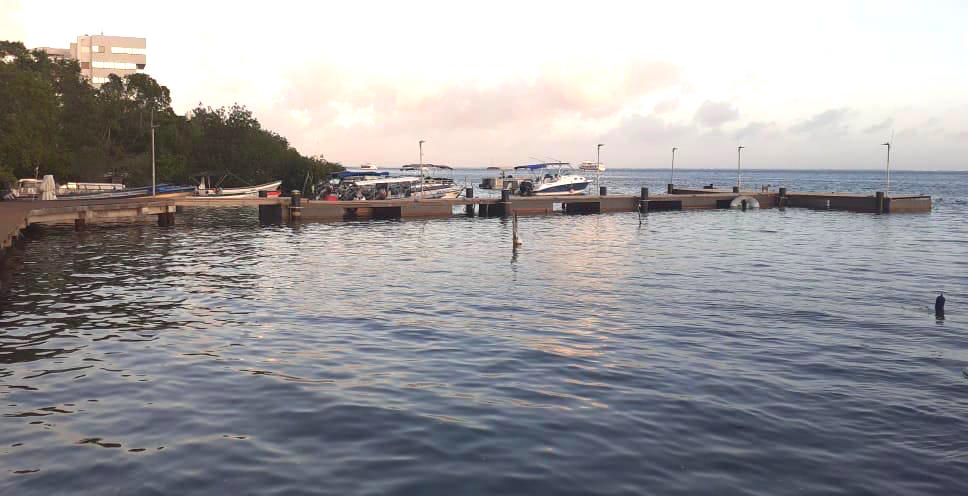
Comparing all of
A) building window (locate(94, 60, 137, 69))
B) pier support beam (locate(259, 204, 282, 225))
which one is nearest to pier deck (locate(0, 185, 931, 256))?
pier support beam (locate(259, 204, 282, 225))

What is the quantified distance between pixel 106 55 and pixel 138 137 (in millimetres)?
90268

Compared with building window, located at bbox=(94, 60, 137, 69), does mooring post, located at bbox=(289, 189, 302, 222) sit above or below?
below

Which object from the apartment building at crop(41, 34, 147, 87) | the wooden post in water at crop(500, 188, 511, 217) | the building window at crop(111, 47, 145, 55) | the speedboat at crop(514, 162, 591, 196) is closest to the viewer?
the wooden post in water at crop(500, 188, 511, 217)

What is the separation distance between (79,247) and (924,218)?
7112 cm

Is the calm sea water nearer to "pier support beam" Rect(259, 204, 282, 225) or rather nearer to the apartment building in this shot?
"pier support beam" Rect(259, 204, 282, 225)

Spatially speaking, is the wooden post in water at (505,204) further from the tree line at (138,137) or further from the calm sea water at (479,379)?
the tree line at (138,137)

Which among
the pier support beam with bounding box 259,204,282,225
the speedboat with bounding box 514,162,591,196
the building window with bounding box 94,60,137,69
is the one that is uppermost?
the building window with bounding box 94,60,137,69

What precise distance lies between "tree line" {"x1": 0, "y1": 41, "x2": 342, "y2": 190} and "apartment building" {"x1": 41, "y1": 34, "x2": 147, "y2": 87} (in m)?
70.7

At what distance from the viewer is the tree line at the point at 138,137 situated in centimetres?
8725

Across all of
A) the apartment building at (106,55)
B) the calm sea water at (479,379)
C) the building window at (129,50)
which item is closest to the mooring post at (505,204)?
the calm sea water at (479,379)

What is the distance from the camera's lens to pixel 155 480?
1035cm

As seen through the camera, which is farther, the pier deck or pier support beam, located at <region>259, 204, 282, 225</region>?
pier support beam, located at <region>259, 204, 282, 225</region>

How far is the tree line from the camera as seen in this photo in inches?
3435

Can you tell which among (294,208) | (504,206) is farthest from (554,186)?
(294,208)
